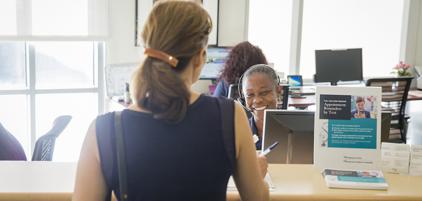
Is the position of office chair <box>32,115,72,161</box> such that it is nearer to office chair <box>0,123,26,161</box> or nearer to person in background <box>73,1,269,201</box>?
office chair <box>0,123,26,161</box>

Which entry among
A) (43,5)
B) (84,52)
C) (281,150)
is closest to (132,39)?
(84,52)

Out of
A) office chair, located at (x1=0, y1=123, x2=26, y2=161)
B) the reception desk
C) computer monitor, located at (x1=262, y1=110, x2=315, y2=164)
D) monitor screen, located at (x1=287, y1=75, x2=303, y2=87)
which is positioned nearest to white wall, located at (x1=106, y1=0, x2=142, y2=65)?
monitor screen, located at (x1=287, y1=75, x2=303, y2=87)

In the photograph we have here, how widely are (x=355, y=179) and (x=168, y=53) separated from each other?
81 cm

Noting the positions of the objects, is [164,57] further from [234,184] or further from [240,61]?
[240,61]

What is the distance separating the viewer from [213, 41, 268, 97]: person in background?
3.70 metres

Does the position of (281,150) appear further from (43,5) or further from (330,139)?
(43,5)

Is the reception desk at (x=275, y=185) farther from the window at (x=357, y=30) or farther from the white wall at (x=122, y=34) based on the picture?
the window at (x=357, y=30)

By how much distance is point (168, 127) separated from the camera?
1085mm

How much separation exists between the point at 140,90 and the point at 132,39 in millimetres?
3619

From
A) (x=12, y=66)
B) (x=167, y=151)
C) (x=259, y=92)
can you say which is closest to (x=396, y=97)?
(x=259, y=92)

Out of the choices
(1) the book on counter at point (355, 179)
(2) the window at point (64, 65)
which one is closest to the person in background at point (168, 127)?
(1) the book on counter at point (355, 179)

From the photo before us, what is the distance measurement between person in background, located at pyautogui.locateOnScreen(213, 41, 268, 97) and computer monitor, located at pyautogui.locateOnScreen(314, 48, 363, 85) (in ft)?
5.04

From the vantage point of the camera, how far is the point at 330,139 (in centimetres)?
166

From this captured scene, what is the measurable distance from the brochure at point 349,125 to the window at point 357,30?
3935 mm
